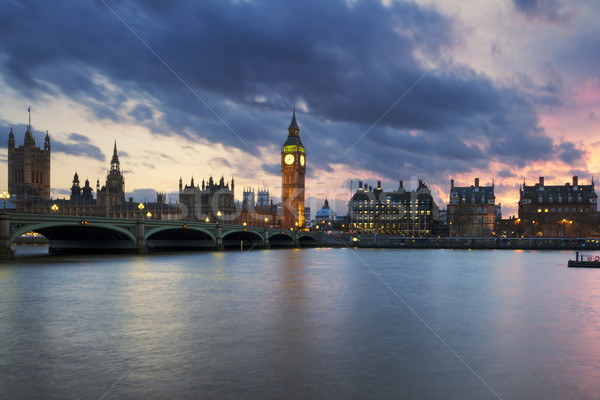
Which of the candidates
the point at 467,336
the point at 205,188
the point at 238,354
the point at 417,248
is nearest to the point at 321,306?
the point at 467,336

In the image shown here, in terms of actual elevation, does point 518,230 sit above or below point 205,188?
below

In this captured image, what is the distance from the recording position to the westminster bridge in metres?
51.6

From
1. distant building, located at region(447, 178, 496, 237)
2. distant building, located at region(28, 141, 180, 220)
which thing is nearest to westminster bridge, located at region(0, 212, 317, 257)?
distant building, located at region(28, 141, 180, 220)

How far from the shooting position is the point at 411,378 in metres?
12.1

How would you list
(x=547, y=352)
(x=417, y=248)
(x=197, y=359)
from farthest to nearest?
1. (x=417, y=248)
2. (x=547, y=352)
3. (x=197, y=359)

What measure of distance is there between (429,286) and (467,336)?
1888cm

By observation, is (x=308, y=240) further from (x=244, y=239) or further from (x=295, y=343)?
(x=295, y=343)

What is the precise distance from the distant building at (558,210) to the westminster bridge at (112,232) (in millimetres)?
84891

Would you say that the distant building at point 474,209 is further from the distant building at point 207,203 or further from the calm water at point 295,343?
the calm water at point 295,343

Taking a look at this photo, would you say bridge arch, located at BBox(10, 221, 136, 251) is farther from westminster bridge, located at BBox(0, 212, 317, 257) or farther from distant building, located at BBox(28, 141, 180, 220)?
distant building, located at BBox(28, 141, 180, 220)

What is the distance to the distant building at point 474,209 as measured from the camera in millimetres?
168250

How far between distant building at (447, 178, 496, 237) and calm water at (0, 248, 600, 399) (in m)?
141

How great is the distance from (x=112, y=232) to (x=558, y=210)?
14350 centimetres

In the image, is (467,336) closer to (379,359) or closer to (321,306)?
(379,359)
